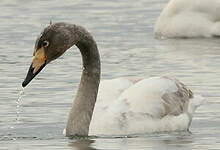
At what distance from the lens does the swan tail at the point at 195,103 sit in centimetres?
1602

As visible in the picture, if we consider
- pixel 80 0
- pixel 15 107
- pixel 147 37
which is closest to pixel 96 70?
pixel 15 107

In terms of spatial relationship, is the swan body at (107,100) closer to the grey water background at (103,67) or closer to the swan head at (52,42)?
the swan head at (52,42)

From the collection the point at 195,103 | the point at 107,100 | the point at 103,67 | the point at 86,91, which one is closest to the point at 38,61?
the point at 86,91

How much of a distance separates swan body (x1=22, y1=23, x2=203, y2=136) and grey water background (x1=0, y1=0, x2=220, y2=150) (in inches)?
9.2

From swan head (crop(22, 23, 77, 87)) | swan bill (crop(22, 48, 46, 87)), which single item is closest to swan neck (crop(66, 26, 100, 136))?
swan head (crop(22, 23, 77, 87))

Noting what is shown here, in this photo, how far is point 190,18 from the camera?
23.7 m

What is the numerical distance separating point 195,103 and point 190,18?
7.71 meters

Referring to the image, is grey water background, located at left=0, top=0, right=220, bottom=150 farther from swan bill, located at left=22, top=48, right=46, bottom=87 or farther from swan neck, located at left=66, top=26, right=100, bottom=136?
swan bill, located at left=22, top=48, right=46, bottom=87

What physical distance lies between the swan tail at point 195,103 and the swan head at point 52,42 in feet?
6.49

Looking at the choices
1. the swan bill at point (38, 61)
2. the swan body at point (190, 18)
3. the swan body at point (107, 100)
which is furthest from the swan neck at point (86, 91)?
the swan body at point (190, 18)

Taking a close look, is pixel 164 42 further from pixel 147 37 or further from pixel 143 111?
pixel 143 111

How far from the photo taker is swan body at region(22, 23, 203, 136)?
48.1 feet

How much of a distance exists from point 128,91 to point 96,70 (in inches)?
19.1

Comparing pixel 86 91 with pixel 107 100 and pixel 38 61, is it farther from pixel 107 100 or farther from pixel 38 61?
pixel 38 61
